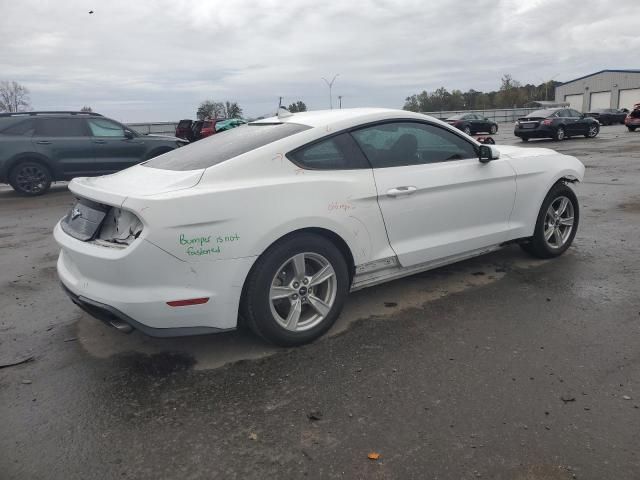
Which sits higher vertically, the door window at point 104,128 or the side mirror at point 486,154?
the door window at point 104,128

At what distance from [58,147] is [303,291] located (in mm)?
9727

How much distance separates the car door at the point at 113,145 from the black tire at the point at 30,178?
3.49 feet

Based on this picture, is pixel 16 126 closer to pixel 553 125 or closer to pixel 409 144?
pixel 409 144

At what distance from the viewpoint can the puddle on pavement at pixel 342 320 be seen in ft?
11.2

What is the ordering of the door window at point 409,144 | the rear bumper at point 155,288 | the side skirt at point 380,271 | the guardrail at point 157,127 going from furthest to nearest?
1. the guardrail at point 157,127
2. the door window at point 409,144
3. the side skirt at point 380,271
4. the rear bumper at point 155,288

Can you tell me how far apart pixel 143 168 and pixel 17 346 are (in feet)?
4.99

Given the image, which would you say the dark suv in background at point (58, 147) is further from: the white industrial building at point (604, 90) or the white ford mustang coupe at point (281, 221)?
the white industrial building at point (604, 90)

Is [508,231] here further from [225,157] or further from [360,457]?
[360,457]

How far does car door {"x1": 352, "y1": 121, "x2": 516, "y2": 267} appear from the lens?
3.86 meters

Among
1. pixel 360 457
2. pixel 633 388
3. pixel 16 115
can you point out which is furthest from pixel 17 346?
pixel 16 115

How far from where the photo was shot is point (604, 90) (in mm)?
64812

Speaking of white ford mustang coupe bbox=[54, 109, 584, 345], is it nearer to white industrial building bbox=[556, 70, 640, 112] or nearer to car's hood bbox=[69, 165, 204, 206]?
car's hood bbox=[69, 165, 204, 206]

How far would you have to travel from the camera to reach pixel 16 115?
1094 centimetres

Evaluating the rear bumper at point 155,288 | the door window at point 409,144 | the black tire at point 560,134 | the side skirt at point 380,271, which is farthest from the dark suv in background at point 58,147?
the black tire at point 560,134
